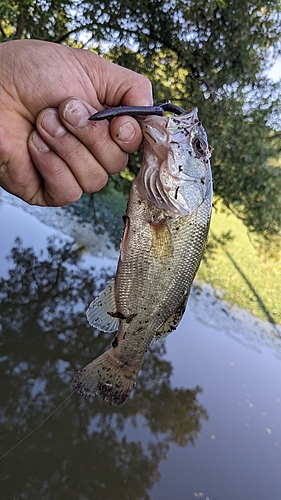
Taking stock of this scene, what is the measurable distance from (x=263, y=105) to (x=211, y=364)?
Answer: 15.2 ft

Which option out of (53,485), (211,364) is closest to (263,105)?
(211,364)

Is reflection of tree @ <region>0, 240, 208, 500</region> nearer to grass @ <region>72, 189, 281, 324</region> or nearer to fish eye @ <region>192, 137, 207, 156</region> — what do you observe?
grass @ <region>72, 189, 281, 324</region>

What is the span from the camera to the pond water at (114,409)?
4.38 m

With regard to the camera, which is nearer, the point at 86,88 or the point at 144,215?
the point at 86,88

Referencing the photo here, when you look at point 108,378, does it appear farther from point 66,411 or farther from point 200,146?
point 66,411

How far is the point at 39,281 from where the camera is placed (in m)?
6.80

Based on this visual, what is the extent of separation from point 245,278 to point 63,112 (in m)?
11.1

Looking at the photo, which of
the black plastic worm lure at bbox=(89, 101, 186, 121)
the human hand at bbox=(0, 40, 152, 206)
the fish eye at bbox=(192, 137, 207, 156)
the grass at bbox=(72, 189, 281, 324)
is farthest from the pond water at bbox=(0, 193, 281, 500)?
the black plastic worm lure at bbox=(89, 101, 186, 121)

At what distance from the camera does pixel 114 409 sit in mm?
5273

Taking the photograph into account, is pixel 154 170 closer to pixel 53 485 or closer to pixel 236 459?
pixel 53 485

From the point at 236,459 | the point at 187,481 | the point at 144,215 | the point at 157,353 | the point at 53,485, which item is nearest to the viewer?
the point at 144,215

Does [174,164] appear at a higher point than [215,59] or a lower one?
lower

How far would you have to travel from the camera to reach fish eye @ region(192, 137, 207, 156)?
2080mm

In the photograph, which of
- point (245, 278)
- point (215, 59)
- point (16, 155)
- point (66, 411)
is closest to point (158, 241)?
point (16, 155)
